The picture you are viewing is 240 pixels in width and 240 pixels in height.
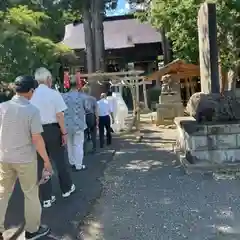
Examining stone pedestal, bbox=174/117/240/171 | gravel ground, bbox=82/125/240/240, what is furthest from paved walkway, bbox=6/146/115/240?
stone pedestal, bbox=174/117/240/171

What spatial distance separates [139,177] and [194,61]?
40.3 ft

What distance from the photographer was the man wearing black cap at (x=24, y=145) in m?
4.54

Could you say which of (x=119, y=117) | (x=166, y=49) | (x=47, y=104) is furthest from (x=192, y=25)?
(x=47, y=104)

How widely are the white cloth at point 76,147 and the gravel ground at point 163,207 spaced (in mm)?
560

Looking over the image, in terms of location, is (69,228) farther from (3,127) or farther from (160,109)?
(160,109)

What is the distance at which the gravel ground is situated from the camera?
4.85 meters

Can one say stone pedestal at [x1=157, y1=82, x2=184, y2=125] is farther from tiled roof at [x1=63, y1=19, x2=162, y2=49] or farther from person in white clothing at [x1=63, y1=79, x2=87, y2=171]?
tiled roof at [x1=63, y1=19, x2=162, y2=49]

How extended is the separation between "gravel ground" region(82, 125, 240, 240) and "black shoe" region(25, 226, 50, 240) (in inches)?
15.4

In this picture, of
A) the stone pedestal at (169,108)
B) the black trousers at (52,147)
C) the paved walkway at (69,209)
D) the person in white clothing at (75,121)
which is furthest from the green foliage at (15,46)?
the stone pedestal at (169,108)

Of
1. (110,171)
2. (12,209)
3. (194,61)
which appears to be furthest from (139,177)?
(194,61)

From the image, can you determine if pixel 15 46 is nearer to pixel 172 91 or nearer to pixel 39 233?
pixel 39 233

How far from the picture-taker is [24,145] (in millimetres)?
4559

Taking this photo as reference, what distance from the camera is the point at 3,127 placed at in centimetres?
459

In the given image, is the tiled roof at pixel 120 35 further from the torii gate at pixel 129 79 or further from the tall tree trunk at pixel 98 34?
the torii gate at pixel 129 79
